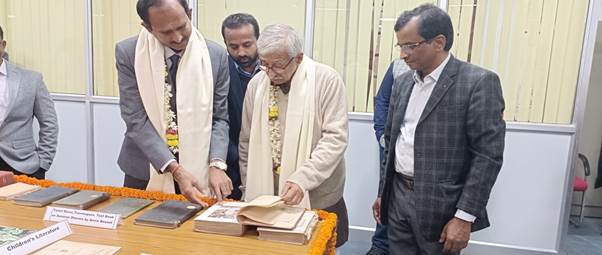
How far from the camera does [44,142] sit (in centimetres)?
221

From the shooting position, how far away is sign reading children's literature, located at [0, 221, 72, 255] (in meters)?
0.98

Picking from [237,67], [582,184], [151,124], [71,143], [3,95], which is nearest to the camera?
[151,124]

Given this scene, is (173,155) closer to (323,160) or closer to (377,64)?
(323,160)

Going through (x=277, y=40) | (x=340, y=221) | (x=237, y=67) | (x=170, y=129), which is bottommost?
(x=340, y=221)

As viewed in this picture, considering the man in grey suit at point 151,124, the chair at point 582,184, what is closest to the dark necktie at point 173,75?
the man in grey suit at point 151,124

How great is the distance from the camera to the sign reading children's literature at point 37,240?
3.20 ft

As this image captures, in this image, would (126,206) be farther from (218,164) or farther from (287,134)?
(287,134)

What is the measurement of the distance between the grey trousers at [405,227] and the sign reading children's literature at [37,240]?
3.50 feet

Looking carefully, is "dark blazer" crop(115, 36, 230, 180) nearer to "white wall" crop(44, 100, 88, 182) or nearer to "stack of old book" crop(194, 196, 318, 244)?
"stack of old book" crop(194, 196, 318, 244)

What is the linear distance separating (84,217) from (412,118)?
108 cm

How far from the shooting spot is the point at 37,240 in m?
1.04

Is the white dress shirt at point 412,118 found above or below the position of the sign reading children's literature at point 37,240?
above

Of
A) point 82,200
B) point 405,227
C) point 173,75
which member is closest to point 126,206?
point 82,200

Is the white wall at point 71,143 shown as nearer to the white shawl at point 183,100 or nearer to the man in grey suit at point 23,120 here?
the man in grey suit at point 23,120
